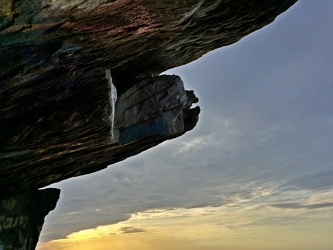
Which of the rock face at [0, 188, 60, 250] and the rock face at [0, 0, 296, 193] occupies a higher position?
the rock face at [0, 0, 296, 193]

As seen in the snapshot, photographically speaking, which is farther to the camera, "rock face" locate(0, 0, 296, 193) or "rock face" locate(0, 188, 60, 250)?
"rock face" locate(0, 188, 60, 250)

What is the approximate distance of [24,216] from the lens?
23.2 meters

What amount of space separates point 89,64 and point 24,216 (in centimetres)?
1536

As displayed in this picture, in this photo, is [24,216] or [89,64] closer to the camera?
[89,64]

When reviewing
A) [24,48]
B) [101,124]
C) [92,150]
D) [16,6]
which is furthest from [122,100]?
[16,6]

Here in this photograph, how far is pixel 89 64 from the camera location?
11914 mm

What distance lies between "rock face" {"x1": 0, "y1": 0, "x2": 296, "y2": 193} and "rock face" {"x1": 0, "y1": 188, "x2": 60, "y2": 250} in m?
2.92

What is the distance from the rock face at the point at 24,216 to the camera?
22000 mm

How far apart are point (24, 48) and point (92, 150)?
29.8 ft

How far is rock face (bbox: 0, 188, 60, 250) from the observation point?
72.2 ft

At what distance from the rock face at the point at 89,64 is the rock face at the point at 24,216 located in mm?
2925

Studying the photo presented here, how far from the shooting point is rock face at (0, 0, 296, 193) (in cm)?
873

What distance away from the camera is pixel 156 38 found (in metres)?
11.2

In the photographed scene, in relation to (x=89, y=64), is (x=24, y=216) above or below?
below
